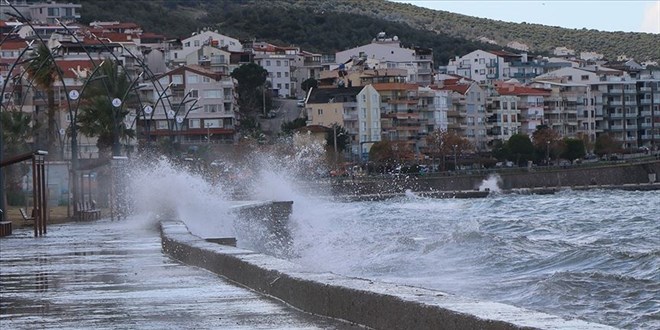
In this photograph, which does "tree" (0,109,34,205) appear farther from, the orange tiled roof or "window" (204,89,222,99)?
the orange tiled roof

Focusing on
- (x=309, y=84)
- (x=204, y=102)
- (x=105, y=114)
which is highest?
(x=309, y=84)

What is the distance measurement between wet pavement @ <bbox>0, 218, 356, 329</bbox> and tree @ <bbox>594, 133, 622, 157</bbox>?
138807 millimetres

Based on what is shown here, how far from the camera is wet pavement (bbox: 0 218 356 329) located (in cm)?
1083

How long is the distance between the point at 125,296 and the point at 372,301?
3880mm

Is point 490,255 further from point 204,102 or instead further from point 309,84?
point 309,84

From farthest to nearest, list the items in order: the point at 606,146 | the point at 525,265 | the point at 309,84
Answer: the point at 309,84 < the point at 606,146 < the point at 525,265

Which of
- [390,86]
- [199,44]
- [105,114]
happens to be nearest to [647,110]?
[390,86]

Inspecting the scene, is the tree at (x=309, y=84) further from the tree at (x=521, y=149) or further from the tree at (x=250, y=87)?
the tree at (x=521, y=149)

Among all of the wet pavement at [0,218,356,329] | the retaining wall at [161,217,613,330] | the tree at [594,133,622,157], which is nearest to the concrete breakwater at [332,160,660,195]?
the tree at [594,133,622,157]

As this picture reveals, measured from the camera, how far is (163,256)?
2022 centimetres

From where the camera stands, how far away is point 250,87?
156 m

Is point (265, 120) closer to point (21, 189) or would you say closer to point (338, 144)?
point (338, 144)

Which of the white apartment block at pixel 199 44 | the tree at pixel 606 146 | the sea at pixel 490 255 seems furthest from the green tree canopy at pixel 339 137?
the sea at pixel 490 255

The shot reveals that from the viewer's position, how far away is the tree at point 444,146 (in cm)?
14388
